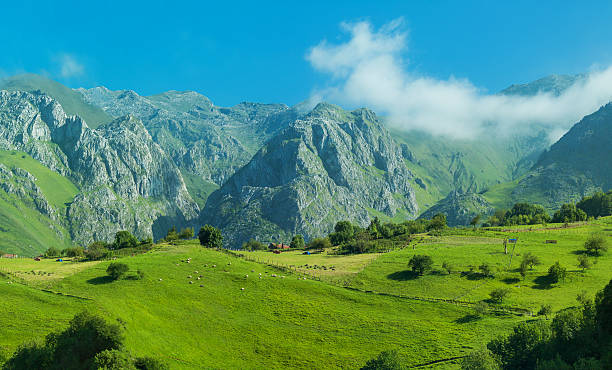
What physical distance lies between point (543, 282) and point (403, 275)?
123 feet

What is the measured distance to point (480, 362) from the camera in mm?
59094

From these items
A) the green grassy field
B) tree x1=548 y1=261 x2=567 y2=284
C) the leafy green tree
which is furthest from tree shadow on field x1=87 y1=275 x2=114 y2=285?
tree x1=548 y1=261 x2=567 y2=284

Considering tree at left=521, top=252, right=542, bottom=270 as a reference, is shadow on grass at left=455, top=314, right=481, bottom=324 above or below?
below

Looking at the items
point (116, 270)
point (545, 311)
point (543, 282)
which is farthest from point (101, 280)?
point (543, 282)

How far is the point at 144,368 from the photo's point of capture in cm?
5859

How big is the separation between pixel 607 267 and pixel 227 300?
362ft

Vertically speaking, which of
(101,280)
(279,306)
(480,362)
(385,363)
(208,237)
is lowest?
(480,362)

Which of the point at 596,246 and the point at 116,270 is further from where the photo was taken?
the point at 596,246

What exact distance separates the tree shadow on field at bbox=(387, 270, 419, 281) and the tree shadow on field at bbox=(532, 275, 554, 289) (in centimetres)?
3151

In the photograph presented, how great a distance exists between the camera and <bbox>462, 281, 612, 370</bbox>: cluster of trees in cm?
5969

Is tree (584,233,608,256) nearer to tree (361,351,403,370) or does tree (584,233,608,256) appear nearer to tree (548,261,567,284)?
tree (548,261,567,284)

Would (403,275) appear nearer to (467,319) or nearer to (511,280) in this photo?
(511,280)

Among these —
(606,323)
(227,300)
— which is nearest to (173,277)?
(227,300)

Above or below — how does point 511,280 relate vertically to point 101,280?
below
